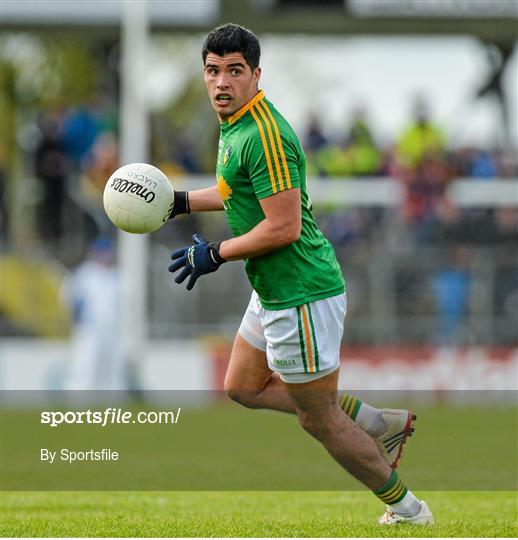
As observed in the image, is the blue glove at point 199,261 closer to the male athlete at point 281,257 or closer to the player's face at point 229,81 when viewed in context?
the male athlete at point 281,257

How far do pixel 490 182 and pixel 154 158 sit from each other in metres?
5.13

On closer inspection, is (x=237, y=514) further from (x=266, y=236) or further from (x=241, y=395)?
(x=266, y=236)

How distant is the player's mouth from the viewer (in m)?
6.60

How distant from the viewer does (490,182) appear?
19.8 metres

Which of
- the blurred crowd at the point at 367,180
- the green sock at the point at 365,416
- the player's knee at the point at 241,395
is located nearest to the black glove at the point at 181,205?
the player's knee at the point at 241,395

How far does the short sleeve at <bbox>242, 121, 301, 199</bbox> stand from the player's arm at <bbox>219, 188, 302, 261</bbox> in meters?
0.05

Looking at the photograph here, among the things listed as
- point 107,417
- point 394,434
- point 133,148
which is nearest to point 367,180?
point 133,148

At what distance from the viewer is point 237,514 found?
24.8ft

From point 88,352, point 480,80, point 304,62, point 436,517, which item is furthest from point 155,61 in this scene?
point 436,517


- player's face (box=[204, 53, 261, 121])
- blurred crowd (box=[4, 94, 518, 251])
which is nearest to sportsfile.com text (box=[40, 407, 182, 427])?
blurred crowd (box=[4, 94, 518, 251])

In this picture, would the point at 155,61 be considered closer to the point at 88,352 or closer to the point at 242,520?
the point at 88,352

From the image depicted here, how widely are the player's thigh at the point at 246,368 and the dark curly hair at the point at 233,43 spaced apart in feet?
5.01

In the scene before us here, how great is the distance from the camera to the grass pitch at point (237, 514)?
6.79 meters

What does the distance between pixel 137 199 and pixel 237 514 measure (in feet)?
6.39
